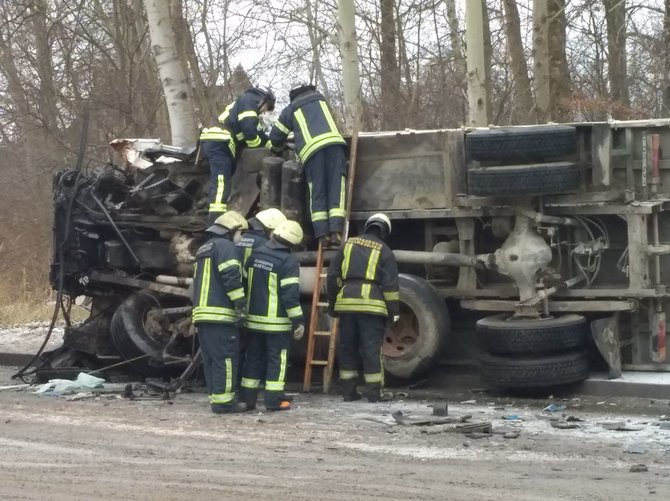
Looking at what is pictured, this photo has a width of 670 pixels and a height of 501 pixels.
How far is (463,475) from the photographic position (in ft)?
20.0

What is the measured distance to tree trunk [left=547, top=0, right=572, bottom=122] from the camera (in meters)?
17.4

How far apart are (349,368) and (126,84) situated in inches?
522

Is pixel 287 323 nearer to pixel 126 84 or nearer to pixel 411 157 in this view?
pixel 411 157

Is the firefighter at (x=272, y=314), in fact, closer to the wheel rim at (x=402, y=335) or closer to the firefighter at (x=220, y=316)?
the firefighter at (x=220, y=316)

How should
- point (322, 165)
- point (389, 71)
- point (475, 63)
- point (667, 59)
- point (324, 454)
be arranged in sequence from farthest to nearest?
1. point (389, 71)
2. point (667, 59)
3. point (475, 63)
4. point (322, 165)
5. point (324, 454)

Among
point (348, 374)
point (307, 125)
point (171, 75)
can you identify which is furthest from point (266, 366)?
point (171, 75)

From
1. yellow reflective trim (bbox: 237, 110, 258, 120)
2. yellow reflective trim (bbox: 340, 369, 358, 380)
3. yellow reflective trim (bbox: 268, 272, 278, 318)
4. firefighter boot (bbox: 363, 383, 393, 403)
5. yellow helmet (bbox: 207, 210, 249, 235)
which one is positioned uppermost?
yellow reflective trim (bbox: 237, 110, 258, 120)

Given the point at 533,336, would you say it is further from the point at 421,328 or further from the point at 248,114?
the point at 248,114

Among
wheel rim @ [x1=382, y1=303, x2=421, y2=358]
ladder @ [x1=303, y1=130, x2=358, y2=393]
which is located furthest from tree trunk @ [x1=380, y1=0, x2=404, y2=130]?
wheel rim @ [x1=382, y1=303, x2=421, y2=358]

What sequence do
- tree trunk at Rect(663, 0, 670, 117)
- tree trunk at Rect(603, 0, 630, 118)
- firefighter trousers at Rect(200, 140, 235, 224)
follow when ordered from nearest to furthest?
firefighter trousers at Rect(200, 140, 235, 224)
tree trunk at Rect(663, 0, 670, 117)
tree trunk at Rect(603, 0, 630, 118)

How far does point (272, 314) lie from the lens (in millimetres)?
8734

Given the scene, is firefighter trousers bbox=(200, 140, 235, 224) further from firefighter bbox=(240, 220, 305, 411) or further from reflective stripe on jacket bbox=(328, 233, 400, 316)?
reflective stripe on jacket bbox=(328, 233, 400, 316)

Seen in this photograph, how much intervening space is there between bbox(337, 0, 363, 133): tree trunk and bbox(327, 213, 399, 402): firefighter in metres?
6.30

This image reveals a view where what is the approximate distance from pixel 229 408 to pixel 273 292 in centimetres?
101
